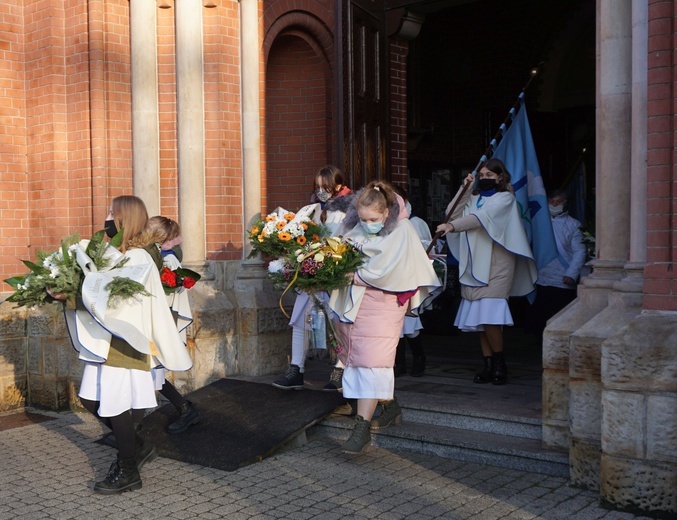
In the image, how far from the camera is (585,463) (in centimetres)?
517

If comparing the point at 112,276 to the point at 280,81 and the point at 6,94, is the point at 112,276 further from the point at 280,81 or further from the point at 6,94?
the point at 280,81

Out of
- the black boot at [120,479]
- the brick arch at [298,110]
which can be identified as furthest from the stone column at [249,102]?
the black boot at [120,479]

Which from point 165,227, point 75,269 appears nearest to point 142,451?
point 75,269

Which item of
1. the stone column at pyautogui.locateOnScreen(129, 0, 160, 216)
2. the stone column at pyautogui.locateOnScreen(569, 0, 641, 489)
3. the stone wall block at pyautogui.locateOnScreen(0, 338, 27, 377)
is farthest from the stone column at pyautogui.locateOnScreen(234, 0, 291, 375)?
the stone column at pyautogui.locateOnScreen(569, 0, 641, 489)

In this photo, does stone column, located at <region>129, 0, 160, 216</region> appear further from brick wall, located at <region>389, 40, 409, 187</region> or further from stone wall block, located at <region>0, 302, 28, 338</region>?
brick wall, located at <region>389, 40, 409, 187</region>

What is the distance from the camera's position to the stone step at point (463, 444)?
5523 millimetres

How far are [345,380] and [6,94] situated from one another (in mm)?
4763

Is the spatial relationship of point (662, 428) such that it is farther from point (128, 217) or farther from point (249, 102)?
point (249, 102)

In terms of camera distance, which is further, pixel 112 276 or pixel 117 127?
pixel 117 127

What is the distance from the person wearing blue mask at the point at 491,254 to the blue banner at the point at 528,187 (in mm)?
267

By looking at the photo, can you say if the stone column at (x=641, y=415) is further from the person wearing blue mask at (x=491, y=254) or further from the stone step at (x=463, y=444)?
the person wearing blue mask at (x=491, y=254)

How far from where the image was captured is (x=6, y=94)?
27.7 ft

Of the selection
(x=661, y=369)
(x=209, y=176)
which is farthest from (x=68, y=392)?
(x=661, y=369)

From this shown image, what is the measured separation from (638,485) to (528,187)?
328 cm
